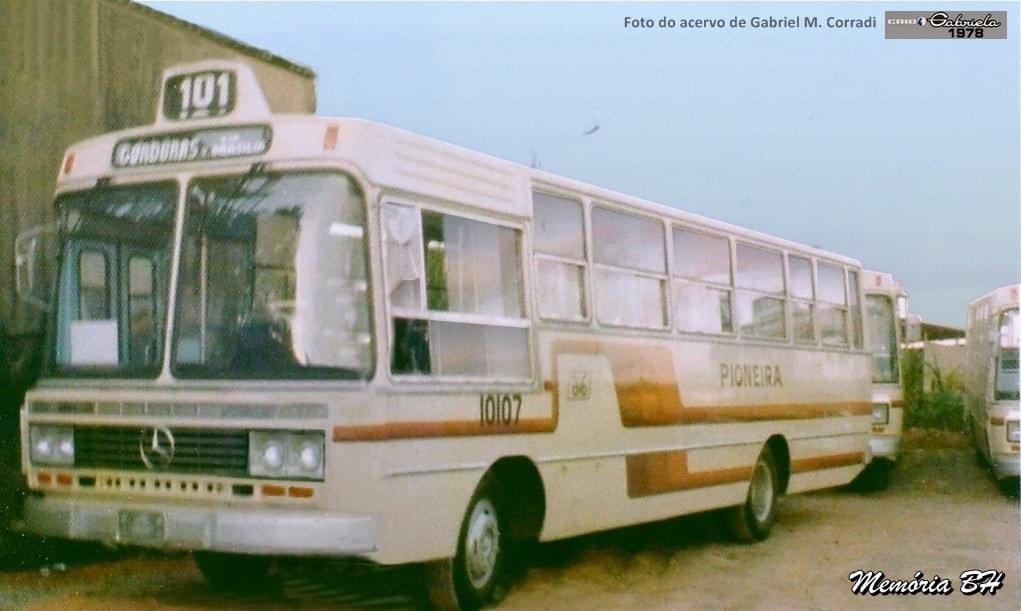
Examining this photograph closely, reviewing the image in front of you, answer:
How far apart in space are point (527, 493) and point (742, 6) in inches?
126

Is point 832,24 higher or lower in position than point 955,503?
higher

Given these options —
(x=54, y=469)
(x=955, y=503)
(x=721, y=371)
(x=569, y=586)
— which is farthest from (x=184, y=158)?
(x=955, y=503)

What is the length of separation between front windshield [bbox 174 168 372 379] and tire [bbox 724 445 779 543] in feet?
16.4

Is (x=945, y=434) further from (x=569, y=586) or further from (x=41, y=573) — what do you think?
(x=41, y=573)

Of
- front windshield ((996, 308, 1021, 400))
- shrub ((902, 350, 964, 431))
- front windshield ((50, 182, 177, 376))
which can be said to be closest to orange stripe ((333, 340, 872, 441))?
front windshield ((50, 182, 177, 376))

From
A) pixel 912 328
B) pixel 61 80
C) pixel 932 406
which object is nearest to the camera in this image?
pixel 61 80

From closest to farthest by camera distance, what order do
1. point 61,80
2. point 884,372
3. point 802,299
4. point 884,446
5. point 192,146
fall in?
point 192,146, point 61,80, point 802,299, point 884,446, point 884,372

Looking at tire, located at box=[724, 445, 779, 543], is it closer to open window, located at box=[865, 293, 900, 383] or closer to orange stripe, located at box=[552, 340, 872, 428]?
orange stripe, located at box=[552, 340, 872, 428]

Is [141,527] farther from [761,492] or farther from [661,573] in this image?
[761,492]

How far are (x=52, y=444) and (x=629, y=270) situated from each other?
393cm

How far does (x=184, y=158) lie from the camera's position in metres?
6.33

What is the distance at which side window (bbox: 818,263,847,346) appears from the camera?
11391 mm

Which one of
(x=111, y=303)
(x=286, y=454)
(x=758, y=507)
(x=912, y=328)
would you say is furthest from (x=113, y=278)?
(x=912, y=328)

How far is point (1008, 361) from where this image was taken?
12594 millimetres
